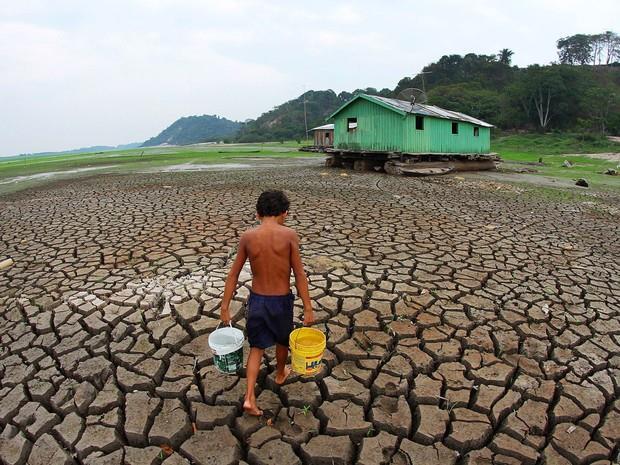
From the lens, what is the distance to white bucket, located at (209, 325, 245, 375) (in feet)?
9.41

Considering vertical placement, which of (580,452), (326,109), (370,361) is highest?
(326,109)

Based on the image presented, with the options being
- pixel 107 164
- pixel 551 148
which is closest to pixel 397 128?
pixel 107 164

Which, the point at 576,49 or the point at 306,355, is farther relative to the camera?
the point at 576,49

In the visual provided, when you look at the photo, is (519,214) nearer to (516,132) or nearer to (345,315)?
(345,315)

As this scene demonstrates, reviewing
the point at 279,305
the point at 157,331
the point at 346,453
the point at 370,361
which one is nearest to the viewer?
the point at 346,453

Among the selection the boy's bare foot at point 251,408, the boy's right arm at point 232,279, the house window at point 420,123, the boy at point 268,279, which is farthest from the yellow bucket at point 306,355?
the house window at point 420,123

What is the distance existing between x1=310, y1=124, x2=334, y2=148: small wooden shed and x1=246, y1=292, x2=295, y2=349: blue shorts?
3197cm

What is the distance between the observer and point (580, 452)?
255cm

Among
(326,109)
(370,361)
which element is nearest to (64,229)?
(370,361)

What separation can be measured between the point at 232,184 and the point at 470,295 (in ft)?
33.0

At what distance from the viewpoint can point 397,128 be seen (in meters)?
16.5

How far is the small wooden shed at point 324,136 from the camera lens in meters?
33.8

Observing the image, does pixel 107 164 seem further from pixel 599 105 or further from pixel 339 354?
pixel 599 105

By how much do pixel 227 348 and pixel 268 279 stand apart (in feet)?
2.08
